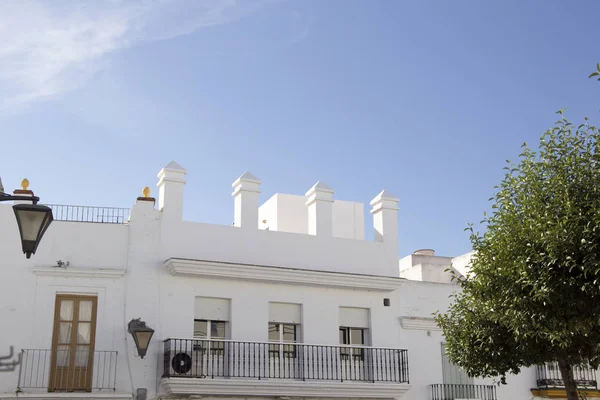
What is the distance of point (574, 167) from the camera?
12.5m

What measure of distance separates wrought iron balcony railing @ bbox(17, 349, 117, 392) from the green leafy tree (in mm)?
7276

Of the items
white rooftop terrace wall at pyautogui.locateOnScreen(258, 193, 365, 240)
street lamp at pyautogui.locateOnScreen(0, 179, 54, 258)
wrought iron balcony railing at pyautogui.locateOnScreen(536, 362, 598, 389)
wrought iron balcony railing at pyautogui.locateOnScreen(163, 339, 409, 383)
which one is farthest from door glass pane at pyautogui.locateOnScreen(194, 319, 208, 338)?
street lamp at pyautogui.locateOnScreen(0, 179, 54, 258)

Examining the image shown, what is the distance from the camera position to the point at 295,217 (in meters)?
22.4

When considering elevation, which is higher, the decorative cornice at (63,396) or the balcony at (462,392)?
the balcony at (462,392)

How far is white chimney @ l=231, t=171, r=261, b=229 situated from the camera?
1909cm

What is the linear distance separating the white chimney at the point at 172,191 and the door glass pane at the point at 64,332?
317 centimetres

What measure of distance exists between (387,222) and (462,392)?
15.2 ft

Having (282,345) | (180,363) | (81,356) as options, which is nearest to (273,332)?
(282,345)

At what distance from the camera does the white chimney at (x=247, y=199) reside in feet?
62.6

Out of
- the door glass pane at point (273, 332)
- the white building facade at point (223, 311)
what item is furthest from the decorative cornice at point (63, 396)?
the door glass pane at point (273, 332)

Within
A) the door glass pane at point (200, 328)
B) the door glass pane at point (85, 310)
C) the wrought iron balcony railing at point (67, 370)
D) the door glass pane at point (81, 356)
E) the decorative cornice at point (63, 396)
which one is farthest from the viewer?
the door glass pane at point (200, 328)

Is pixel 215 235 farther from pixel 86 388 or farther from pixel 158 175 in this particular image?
pixel 86 388

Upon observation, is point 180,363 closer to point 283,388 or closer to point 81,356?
point 81,356

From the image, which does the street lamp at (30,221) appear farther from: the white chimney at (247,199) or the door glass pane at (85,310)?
→ the white chimney at (247,199)
